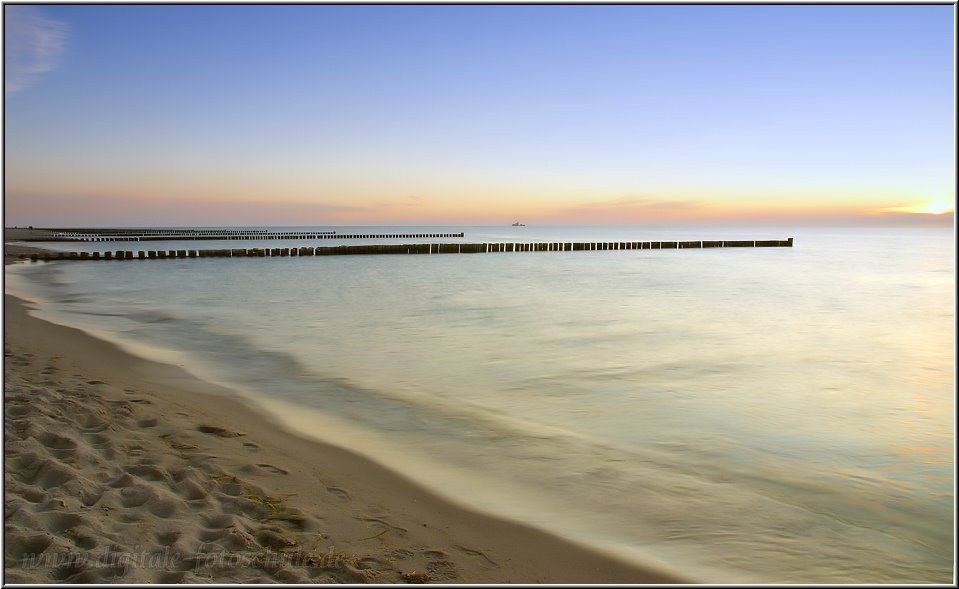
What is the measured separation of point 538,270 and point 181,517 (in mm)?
33362

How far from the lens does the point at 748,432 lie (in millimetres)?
7195

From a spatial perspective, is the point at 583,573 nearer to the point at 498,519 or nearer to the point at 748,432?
the point at 498,519

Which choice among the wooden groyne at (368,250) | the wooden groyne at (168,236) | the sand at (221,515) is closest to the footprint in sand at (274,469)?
the sand at (221,515)

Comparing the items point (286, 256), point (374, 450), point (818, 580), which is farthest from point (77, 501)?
point (286, 256)

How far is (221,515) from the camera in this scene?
3.94 metres

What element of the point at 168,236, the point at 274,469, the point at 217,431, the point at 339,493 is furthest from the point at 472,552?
the point at 168,236

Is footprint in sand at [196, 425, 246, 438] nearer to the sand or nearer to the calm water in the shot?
the sand

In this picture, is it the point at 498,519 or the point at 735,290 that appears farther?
the point at 735,290

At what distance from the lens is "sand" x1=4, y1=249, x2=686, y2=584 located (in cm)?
338

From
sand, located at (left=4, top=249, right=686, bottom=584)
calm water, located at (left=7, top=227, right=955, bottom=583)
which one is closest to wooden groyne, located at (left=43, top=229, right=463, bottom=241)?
calm water, located at (left=7, top=227, right=955, bottom=583)

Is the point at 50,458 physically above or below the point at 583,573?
above

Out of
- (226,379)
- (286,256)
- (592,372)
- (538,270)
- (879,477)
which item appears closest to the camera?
(879,477)

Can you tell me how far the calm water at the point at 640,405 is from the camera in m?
4.67

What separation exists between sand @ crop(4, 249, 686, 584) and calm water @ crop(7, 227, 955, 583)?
0.52 metres
